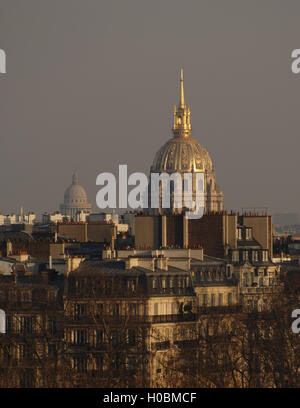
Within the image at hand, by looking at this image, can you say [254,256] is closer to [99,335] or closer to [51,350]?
[99,335]

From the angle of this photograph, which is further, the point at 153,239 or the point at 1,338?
the point at 153,239

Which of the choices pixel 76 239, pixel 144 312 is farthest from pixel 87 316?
pixel 76 239

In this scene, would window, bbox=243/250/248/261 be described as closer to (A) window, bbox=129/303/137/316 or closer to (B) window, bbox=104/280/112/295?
(B) window, bbox=104/280/112/295

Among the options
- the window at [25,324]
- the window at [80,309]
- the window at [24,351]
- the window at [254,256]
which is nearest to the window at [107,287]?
the window at [80,309]

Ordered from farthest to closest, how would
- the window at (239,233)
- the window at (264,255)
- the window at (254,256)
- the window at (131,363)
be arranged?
the window at (239,233)
the window at (264,255)
the window at (254,256)
the window at (131,363)

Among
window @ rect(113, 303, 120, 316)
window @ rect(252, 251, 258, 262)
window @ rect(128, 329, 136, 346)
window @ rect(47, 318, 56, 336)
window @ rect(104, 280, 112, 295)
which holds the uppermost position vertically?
window @ rect(252, 251, 258, 262)

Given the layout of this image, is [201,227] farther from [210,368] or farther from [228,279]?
[210,368]

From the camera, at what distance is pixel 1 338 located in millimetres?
54125

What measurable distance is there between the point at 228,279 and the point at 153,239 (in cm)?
1167

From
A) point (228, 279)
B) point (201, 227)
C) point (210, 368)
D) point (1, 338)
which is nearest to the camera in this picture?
point (210, 368)

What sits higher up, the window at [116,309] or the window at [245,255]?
the window at [245,255]

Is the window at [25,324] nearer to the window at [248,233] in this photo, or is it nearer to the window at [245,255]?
the window at [245,255]

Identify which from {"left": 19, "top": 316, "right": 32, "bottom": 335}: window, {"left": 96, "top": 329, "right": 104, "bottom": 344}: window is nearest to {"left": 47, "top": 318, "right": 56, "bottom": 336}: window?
{"left": 19, "top": 316, "right": 32, "bottom": 335}: window

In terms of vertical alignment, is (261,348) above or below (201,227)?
below
